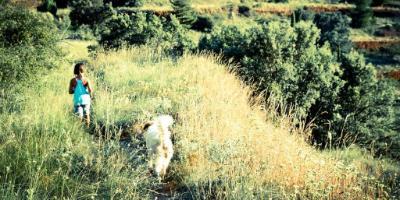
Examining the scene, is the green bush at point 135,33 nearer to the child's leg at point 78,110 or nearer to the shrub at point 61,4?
the child's leg at point 78,110

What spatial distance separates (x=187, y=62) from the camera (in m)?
12.1

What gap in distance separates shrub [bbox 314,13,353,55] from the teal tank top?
4332cm

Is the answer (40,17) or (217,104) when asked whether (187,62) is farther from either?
(217,104)

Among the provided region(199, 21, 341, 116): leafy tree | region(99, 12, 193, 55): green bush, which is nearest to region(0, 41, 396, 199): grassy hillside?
region(199, 21, 341, 116): leafy tree

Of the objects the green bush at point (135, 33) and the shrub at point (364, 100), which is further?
the shrub at point (364, 100)

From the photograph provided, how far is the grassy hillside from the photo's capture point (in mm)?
4402

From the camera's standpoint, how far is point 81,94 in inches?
294

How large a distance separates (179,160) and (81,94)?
2.41 metres

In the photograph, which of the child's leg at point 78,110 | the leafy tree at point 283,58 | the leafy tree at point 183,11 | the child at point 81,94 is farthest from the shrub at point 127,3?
the child's leg at point 78,110

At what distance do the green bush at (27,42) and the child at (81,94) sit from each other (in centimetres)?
127

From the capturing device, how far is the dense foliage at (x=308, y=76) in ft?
52.6

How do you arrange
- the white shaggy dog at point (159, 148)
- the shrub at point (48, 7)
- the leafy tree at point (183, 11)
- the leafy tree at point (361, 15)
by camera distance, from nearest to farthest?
the white shaggy dog at point (159, 148)
the shrub at point (48, 7)
the leafy tree at point (183, 11)
the leafy tree at point (361, 15)

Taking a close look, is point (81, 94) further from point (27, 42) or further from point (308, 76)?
point (308, 76)

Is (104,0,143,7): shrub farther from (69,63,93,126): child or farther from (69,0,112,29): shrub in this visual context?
(69,63,93,126): child
